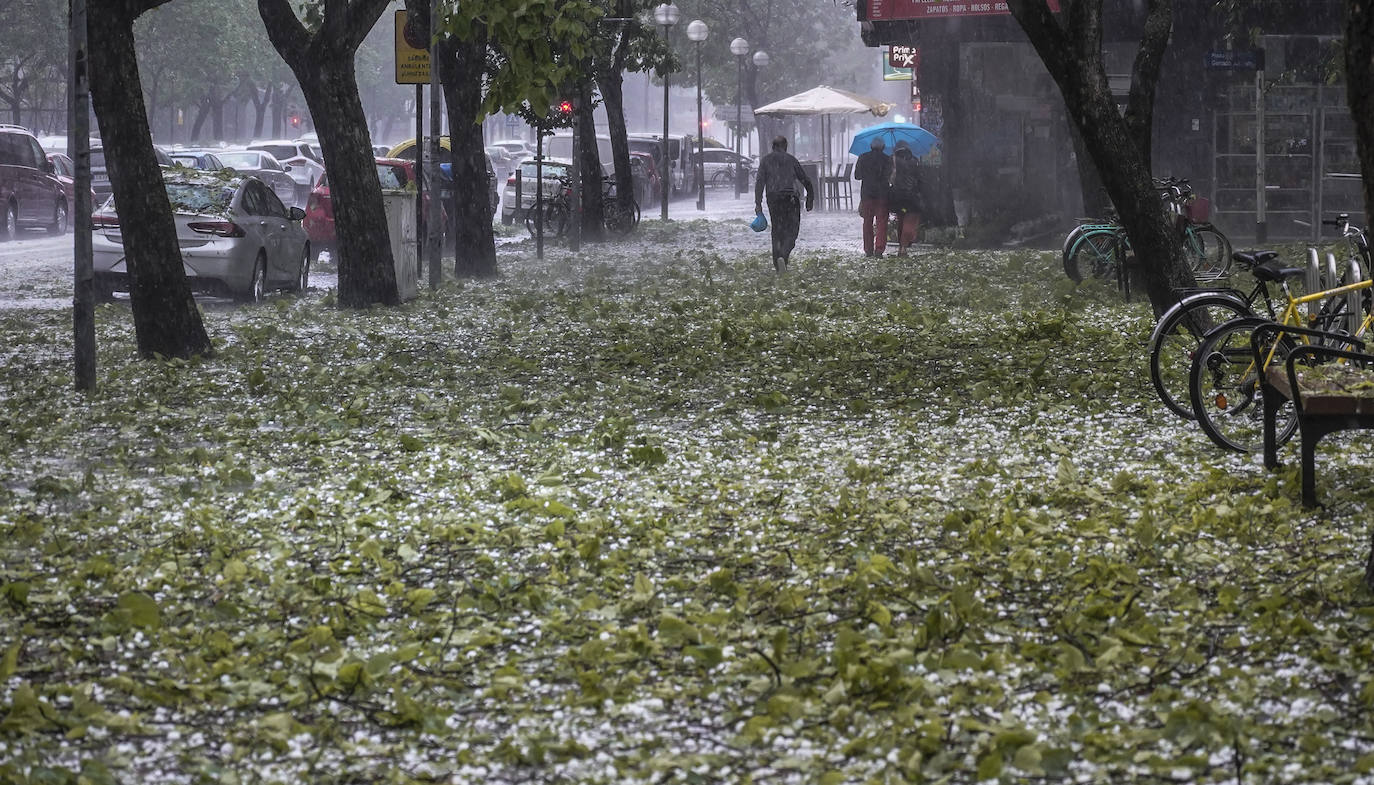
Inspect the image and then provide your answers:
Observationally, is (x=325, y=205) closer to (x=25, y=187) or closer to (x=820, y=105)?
(x=25, y=187)

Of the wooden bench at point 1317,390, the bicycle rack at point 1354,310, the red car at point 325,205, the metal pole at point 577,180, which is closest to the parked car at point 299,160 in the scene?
the metal pole at point 577,180

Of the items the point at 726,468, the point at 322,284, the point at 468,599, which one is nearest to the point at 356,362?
the point at 726,468

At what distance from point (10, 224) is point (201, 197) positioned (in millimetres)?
14846

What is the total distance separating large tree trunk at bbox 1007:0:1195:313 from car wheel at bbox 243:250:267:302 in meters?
9.61

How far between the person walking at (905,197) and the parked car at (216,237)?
31.7 ft

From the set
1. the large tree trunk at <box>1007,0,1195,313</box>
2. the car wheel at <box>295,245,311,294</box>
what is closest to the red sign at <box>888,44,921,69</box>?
the car wheel at <box>295,245,311,294</box>

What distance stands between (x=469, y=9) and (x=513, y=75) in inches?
21.1

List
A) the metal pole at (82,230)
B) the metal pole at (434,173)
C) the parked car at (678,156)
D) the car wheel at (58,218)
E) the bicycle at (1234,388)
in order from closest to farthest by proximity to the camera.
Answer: the bicycle at (1234,388) < the metal pole at (82,230) < the metal pole at (434,173) < the car wheel at (58,218) < the parked car at (678,156)

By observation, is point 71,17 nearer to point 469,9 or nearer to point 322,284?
point 469,9

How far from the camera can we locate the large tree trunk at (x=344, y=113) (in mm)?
17078

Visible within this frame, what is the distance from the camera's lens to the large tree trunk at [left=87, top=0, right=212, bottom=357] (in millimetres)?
13117

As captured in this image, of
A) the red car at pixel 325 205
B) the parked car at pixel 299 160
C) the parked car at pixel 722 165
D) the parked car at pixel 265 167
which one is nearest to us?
Result: the red car at pixel 325 205

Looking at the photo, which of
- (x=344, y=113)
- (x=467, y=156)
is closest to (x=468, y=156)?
(x=467, y=156)

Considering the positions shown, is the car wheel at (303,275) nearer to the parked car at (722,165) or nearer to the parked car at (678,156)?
the parked car at (678,156)
